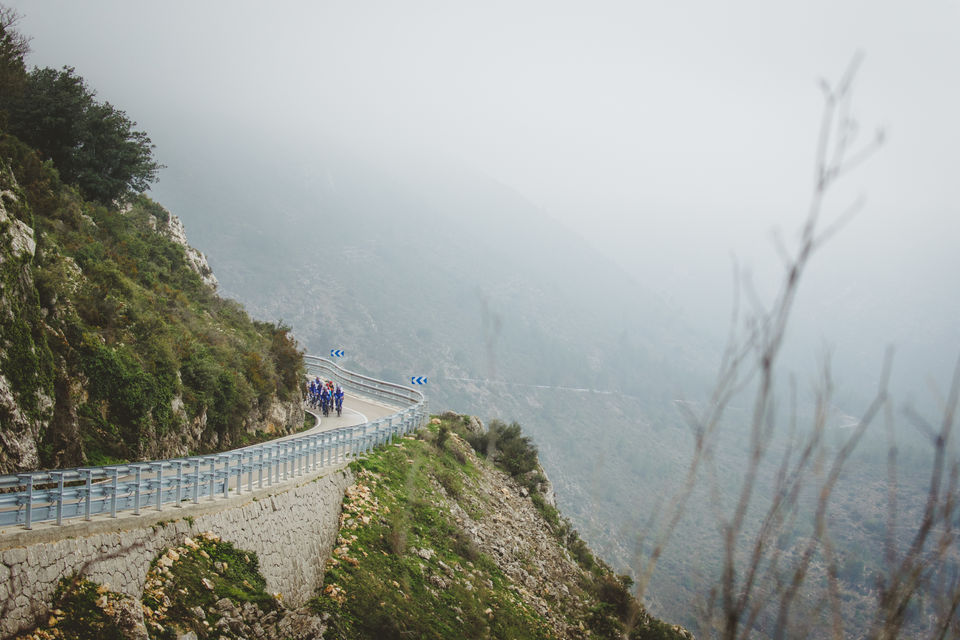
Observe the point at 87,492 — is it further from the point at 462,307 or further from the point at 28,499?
the point at 462,307

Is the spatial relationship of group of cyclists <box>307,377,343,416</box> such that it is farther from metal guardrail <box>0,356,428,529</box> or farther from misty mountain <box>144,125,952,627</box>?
misty mountain <box>144,125,952,627</box>

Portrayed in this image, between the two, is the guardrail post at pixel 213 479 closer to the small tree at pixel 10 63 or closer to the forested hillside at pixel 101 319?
the forested hillside at pixel 101 319

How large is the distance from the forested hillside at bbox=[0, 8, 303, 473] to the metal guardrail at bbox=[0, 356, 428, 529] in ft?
6.80

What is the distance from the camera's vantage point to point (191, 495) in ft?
43.4

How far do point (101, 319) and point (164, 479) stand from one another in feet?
25.4

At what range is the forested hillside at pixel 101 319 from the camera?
1398cm

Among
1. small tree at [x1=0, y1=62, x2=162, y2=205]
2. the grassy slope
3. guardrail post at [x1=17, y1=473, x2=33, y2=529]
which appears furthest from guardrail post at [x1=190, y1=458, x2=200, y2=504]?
small tree at [x1=0, y1=62, x2=162, y2=205]

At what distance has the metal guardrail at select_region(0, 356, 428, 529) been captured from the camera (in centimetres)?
986

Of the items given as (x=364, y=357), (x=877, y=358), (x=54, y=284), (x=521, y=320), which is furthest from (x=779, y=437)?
(x=54, y=284)

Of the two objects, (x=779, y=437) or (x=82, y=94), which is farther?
(x=779, y=437)

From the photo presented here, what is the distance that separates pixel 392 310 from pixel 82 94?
101 m

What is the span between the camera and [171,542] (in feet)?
38.8

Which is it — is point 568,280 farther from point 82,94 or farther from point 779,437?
point 82,94

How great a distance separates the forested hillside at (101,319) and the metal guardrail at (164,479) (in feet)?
6.80
